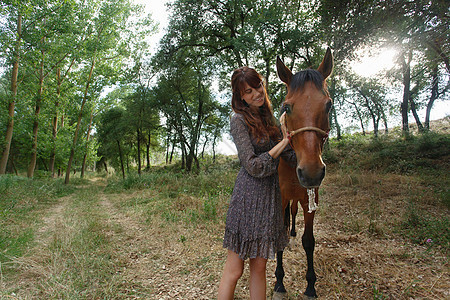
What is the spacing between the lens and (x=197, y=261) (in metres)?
3.56

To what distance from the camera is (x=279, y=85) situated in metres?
14.7

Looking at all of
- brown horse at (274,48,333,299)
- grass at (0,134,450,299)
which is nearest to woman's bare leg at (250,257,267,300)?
brown horse at (274,48,333,299)

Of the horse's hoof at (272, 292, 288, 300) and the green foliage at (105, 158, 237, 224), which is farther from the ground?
the green foliage at (105, 158, 237, 224)

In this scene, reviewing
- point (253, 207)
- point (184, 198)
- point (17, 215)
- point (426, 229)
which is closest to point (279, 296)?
point (253, 207)

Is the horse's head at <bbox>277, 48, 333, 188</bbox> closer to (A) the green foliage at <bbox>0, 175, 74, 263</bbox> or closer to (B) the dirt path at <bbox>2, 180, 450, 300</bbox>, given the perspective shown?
(B) the dirt path at <bbox>2, 180, 450, 300</bbox>

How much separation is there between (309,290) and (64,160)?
27916 millimetres

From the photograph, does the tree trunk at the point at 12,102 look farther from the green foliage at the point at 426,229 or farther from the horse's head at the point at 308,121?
the green foliage at the point at 426,229

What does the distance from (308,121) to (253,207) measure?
814mm

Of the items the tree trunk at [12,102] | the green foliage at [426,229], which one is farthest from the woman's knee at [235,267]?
the tree trunk at [12,102]

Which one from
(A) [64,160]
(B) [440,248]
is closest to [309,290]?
(B) [440,248]

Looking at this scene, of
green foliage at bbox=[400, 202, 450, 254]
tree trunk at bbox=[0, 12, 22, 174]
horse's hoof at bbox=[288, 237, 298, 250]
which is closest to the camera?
green foliage at bbox=[400, 202, 450, 254]

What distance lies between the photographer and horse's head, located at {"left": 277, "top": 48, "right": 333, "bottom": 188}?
5.09ft

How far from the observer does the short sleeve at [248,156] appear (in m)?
1.59

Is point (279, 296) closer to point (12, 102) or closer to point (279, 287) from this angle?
point (279, 287)
